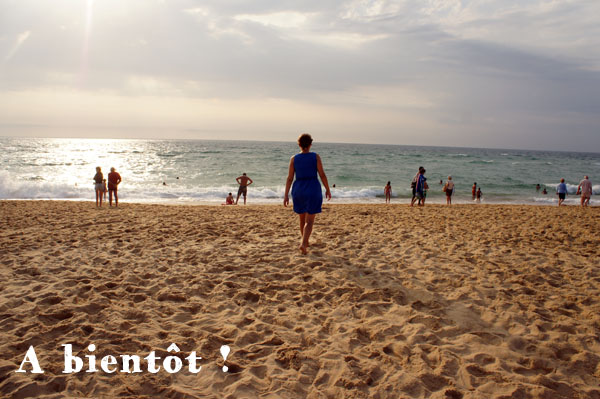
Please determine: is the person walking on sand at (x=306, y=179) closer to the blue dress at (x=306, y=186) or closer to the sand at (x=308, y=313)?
the blue dress at (x=306, y=186)

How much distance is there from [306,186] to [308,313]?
202cm

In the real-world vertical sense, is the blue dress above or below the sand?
above

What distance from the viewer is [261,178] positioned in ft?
103

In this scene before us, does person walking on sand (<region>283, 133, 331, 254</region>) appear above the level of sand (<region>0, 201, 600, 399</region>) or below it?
above

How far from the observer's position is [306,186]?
497 centimetres

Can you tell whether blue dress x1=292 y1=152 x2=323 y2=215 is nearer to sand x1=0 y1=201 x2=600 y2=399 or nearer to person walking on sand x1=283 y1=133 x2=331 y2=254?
person walking on sand x1=283 y1=133 x2=331 y2=254

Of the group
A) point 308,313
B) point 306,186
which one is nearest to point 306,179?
point 306,186

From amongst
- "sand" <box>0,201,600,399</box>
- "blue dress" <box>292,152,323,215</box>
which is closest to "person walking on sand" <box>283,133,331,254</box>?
"blue dress" <box>292,152,323,215</box>

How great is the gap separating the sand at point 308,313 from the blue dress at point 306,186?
0.85 m

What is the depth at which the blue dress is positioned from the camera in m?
A: 4.89

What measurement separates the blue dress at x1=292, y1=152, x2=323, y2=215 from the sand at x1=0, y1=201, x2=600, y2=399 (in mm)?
853

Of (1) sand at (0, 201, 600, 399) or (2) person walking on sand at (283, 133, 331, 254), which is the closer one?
(1) sand at (0, 201, 600, 399)

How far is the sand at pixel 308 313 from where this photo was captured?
242 cm

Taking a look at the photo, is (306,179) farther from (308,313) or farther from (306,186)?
(308,313)
